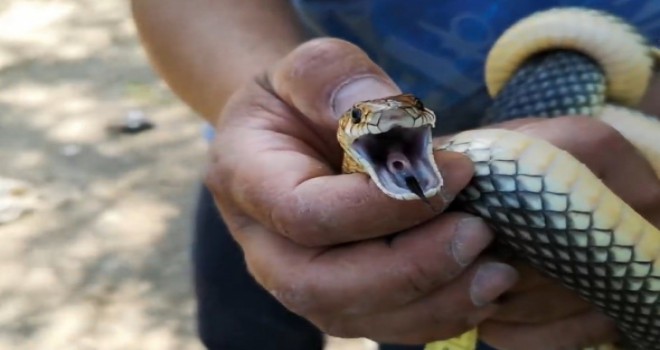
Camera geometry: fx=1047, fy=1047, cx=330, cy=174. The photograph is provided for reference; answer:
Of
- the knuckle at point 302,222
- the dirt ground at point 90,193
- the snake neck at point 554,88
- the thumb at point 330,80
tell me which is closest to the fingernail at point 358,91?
the thumb at point 330,80

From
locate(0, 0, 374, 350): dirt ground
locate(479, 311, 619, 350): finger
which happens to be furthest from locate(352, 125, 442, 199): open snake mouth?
locate(0, 0, 374, 350): dirt ground

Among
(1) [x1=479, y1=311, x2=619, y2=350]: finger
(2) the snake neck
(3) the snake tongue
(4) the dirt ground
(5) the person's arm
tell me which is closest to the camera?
(3) the snake tongue

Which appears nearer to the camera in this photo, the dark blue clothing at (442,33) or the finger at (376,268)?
the finger at (376,268)

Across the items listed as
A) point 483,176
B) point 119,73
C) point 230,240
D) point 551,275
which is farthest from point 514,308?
point 119,73

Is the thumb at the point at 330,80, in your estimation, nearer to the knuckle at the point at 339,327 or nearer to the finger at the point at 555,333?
the knuckle at the point at 339,327

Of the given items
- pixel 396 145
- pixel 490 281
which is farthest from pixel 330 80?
pixel 490 281

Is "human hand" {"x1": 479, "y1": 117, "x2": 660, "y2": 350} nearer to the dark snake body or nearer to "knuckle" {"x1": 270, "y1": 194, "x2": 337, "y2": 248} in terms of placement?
the dark snake body

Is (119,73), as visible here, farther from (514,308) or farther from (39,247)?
(514,308)
